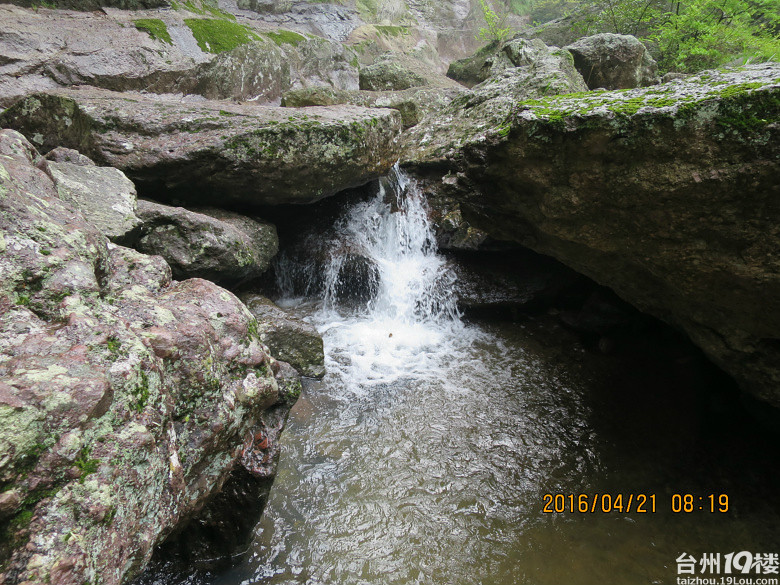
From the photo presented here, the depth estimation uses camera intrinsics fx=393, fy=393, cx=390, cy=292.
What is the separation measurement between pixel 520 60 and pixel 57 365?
13.7 metres

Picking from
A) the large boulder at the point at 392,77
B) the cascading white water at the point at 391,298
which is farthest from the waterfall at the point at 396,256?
Result: the large boulder at the point at 392,77

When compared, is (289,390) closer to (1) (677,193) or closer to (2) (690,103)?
(1) (677,193)

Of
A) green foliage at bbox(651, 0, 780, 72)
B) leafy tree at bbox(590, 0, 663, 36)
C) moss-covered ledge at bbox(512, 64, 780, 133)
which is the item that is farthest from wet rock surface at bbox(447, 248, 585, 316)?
leafy tree at bbox(590, 0, 663, 36)

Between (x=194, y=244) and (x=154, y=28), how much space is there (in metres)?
7.94

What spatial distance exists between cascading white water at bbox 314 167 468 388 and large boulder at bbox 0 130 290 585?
10.4 feet

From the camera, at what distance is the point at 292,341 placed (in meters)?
5.77

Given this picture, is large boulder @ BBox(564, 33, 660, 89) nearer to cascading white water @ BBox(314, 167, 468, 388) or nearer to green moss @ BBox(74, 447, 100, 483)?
cascading white water @ BBox(314, 167, 468, 388)

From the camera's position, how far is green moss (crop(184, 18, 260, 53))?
1043 cm

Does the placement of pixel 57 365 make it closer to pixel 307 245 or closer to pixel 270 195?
pixel 270 195

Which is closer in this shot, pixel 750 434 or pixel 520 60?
pixel 750 434

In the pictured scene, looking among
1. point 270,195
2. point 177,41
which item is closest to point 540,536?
point 270,195

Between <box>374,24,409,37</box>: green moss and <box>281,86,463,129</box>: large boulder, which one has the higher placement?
<box>374,24,409,37</box>: green moss

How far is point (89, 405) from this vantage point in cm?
176

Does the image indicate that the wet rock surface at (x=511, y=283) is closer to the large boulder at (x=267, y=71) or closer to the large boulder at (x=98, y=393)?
the large boulder at (x=98, y=393)
